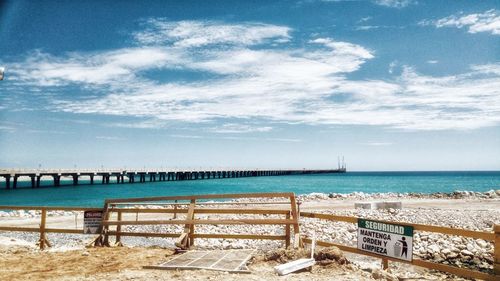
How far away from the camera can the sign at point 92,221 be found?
1098cm

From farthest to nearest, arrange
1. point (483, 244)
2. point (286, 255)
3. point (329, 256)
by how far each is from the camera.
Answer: point (483, 244) → point (286, 255) → point (329, 256)

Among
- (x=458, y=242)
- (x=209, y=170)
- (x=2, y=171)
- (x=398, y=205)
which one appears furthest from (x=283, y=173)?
(x=458, y=242)

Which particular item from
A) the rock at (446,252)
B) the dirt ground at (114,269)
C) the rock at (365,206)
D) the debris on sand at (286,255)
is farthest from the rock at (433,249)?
the rock at (365,206)

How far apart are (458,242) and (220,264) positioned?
11.1 m

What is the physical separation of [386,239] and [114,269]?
562cm

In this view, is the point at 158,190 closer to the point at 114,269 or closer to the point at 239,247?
the point at 239,247

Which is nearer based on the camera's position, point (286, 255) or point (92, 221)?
point (286, 255)

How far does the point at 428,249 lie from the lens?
1392 centimetres

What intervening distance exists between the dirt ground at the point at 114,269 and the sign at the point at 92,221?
1.12 metres

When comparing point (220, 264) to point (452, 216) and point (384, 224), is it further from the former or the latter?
point (452, 216)

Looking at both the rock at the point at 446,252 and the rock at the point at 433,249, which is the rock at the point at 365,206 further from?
the rock at the point at 446,252

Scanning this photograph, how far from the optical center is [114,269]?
7926 mm

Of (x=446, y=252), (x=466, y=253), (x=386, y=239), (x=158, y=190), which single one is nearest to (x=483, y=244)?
(x=466, y=253)

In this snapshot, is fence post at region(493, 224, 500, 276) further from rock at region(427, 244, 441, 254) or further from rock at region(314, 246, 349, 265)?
rock at region(427, 244, 441, 254)
